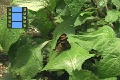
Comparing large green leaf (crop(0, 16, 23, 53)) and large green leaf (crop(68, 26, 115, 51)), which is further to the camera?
large green leaf (crop(0, 16, 23, 53))

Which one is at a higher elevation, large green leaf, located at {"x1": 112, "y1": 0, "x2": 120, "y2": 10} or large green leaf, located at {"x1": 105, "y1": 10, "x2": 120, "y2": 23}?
large green leaf, located at {"x1": 112, "y1": 0, "x2": 120, "y2": 10}

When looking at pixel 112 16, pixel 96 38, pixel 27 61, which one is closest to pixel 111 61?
pixel 96 38

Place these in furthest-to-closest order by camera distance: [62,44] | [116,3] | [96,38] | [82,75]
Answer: [62,44]
[116,3]
[96,38]
[82,75]

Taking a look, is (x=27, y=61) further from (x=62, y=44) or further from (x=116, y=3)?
(x=116, y=3)

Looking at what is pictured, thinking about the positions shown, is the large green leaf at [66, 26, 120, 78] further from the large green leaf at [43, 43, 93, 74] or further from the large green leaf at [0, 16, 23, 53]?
the large green leaf at [0, 16, 23, 53]

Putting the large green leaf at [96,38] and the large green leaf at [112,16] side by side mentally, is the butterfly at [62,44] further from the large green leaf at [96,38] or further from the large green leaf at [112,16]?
the large green leaf at [112,16]

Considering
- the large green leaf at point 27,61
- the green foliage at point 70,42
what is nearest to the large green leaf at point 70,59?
the green foliage at point 70,42

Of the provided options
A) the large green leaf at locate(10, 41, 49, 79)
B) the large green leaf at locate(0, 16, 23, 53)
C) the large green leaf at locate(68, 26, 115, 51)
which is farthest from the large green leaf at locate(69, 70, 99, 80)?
the large green leaf at locate(0, 16, 23, 53)
